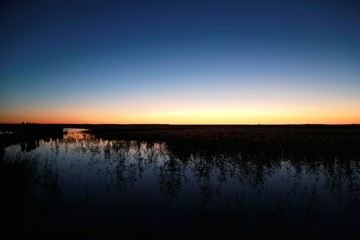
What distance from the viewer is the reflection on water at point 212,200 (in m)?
7.43

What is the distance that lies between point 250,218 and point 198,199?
8.06 ft

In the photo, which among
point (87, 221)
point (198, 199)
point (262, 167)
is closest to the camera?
point (87, 221)

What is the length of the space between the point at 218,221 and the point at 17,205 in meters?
6.16

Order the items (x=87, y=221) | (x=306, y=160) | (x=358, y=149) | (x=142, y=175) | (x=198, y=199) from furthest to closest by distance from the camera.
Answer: (x=358, y=149)
(x=306, y=160)
(x=142, y=175)
(x=198, y=199)
(x=87, y=221)

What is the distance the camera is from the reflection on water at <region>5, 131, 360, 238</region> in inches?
292

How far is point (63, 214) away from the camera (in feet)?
27.1

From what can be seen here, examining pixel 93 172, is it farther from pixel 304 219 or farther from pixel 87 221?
pixel 304 219

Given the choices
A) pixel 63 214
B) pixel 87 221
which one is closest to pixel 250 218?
pixel 87 221

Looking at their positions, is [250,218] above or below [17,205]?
below

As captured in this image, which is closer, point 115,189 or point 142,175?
point 115,189

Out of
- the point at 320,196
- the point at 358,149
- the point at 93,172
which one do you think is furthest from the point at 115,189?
the point at 358,149

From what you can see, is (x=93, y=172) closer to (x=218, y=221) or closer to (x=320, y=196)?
(x=218, y=221)

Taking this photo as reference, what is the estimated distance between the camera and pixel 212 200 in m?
10.0

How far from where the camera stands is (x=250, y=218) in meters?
8.16
